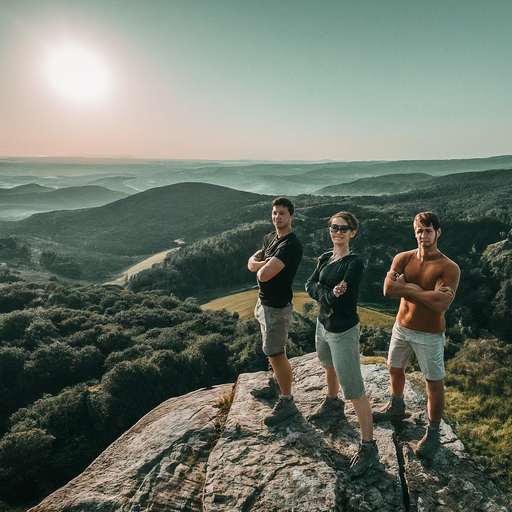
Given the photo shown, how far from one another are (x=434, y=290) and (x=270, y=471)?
2.88m

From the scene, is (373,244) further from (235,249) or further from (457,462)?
(457,462)

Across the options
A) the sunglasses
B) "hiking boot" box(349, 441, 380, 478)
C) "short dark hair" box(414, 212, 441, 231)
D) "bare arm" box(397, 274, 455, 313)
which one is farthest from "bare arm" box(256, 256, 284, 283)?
"hiking boot" box(349, 441, 380, 478)

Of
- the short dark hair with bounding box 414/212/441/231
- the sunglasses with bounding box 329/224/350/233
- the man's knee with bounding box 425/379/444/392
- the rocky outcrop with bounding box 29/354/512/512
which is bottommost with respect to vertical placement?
the rocky outcrop with bounding box 29/354/512/512

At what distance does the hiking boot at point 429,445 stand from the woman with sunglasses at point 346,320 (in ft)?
1.85

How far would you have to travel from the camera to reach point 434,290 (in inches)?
154

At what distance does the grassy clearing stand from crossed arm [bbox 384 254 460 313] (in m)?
18.4

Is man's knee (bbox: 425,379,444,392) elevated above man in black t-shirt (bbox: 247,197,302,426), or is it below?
below

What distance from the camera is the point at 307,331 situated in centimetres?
2267

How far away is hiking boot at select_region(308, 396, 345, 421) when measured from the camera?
4707 millimetres

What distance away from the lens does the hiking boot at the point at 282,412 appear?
15.0 feet

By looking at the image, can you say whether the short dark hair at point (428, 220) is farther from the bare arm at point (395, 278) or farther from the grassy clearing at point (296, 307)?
the grassy clearing at point (296, 307)

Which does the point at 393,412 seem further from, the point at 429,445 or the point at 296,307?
the point at 296,307

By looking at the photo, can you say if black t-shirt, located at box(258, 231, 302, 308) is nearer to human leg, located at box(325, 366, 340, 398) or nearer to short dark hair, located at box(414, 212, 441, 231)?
human leg, located at box(325, 366, 340, 398)

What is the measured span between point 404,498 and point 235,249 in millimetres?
72959
